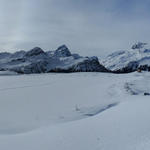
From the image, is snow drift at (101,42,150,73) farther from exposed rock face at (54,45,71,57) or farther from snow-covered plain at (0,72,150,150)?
snow-covered plain at (0,72,150,150)

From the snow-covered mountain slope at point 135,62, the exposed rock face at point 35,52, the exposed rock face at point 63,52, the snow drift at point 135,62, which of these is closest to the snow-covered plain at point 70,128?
the snow drift at point 135,62

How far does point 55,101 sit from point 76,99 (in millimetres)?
992

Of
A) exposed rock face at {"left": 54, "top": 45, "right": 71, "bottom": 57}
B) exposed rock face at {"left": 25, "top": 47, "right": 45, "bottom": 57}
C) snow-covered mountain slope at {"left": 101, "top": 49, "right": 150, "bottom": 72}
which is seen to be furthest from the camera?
exposed rock face at {"left": 54, "top": 45, "right": 71, "bottom": 57}

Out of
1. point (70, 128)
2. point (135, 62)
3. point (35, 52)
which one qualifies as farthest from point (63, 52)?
point (70, 128)

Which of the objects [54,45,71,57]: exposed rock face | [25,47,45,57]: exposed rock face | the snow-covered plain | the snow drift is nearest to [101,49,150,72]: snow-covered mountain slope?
the snow drift

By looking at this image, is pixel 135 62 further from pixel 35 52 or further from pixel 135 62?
pixel 35 52

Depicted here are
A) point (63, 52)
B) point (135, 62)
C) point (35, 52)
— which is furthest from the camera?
point (135, 62)

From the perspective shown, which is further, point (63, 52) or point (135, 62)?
point (135, 62)

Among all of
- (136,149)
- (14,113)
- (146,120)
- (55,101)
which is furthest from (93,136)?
(55,101)

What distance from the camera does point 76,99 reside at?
7.61 m

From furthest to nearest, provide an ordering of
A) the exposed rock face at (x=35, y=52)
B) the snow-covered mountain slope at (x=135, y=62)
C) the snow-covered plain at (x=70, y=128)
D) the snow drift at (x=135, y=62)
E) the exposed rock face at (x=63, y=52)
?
the exposed rock face at (x=63, y=52) → the snow-covered mountain slope at (x=135, y=62) → the snow drift at (x=135, y=62) → the exposed rock face at (x=35, y=52) → the snow-covered plain at (x=70, y=128)

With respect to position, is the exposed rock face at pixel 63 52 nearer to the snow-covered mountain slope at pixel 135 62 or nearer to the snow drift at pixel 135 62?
the snow drift at pixel 135 62

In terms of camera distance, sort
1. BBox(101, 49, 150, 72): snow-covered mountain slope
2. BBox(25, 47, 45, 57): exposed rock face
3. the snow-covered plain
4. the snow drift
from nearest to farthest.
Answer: the snow-covered plain
BBox(25, 47, 45, 57): exposed rock face
the snow drift
BBox(101, 49, 150, 72): snow-covered mountain slope

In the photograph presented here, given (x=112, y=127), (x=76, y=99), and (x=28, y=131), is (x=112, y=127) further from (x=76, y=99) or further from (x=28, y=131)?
(x=76, y=99)
